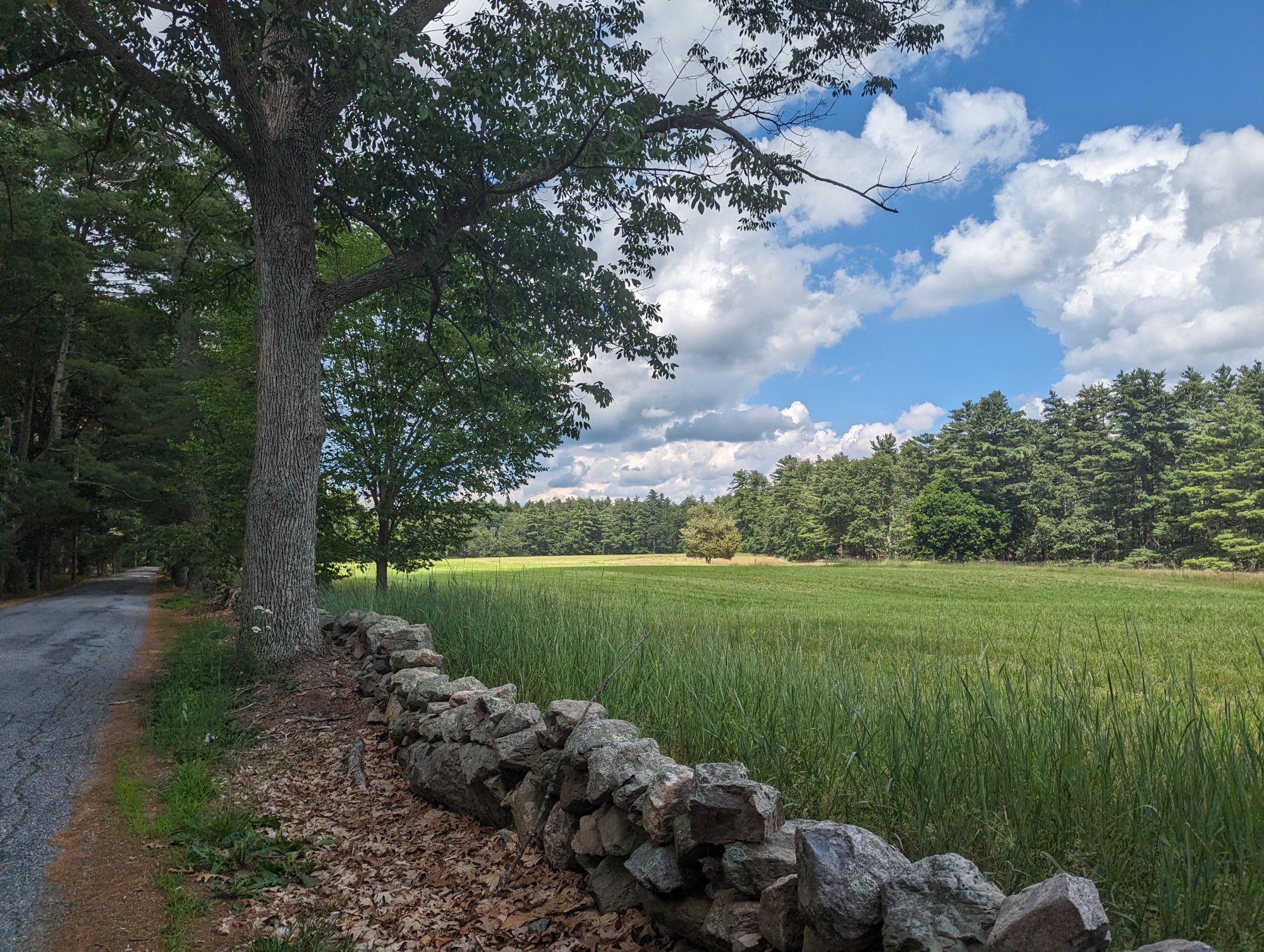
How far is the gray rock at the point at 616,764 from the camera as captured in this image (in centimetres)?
328

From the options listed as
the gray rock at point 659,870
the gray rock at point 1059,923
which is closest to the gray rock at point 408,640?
the gray rock at point 659,870

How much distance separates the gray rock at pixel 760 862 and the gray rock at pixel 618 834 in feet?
2.07

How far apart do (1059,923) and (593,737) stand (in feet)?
7.58

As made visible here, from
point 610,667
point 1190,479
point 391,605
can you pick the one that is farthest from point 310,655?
point 1190,479

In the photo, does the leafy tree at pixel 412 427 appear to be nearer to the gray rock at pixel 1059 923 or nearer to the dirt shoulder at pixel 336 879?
the dirt shoulder at pixel 336 879

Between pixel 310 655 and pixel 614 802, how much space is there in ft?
17.8

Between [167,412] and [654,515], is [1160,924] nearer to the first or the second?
[167,412]

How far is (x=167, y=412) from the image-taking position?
814 inches

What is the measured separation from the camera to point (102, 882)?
12.1 ft

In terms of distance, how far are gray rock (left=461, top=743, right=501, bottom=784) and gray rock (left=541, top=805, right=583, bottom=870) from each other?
617mm

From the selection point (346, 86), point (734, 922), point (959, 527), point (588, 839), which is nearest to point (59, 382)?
point (346, 86)

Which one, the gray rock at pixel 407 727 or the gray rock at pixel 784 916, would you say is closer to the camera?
the gray rock at pixel 784 916

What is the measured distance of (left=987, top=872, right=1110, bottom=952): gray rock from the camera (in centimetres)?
167

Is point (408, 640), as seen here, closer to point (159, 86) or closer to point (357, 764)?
point (357, 764)
